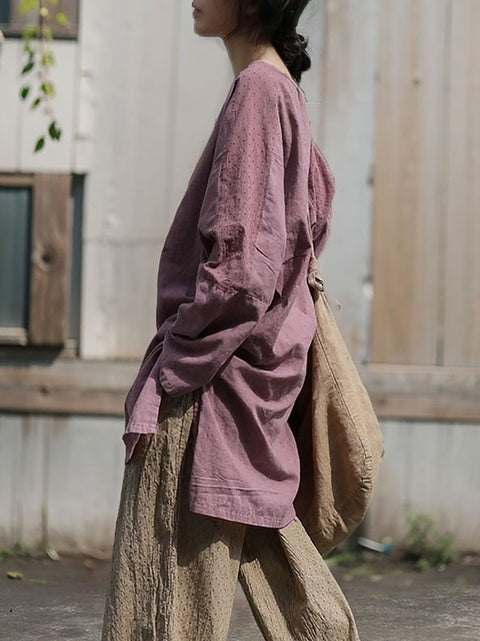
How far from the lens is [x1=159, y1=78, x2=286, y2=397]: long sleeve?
2285 millimetres

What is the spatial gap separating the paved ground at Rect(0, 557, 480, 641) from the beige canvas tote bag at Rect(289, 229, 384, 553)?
1.33m

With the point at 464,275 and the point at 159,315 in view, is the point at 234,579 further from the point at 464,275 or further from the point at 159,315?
the point at 464,275

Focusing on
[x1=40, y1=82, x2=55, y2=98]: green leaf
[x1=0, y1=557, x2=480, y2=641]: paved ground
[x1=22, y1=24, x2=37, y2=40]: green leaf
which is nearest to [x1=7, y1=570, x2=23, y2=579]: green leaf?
[x1=0, y1=557, x2=480, y2=641]: paved ground

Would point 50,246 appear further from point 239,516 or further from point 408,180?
point 239,516

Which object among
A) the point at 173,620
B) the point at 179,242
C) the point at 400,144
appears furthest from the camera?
the point at 400,144

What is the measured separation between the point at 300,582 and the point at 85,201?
303 centimetres

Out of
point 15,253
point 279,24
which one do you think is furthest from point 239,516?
point 15,253

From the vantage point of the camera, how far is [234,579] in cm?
241

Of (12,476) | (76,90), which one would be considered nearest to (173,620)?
(12,476)

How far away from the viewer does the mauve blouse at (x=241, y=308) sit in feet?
7.56

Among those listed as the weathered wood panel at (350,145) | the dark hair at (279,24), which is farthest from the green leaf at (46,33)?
the dark hair at (279,24)

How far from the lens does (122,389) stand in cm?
516

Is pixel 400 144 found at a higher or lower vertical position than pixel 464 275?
higher

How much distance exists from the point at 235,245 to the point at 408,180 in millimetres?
3022
